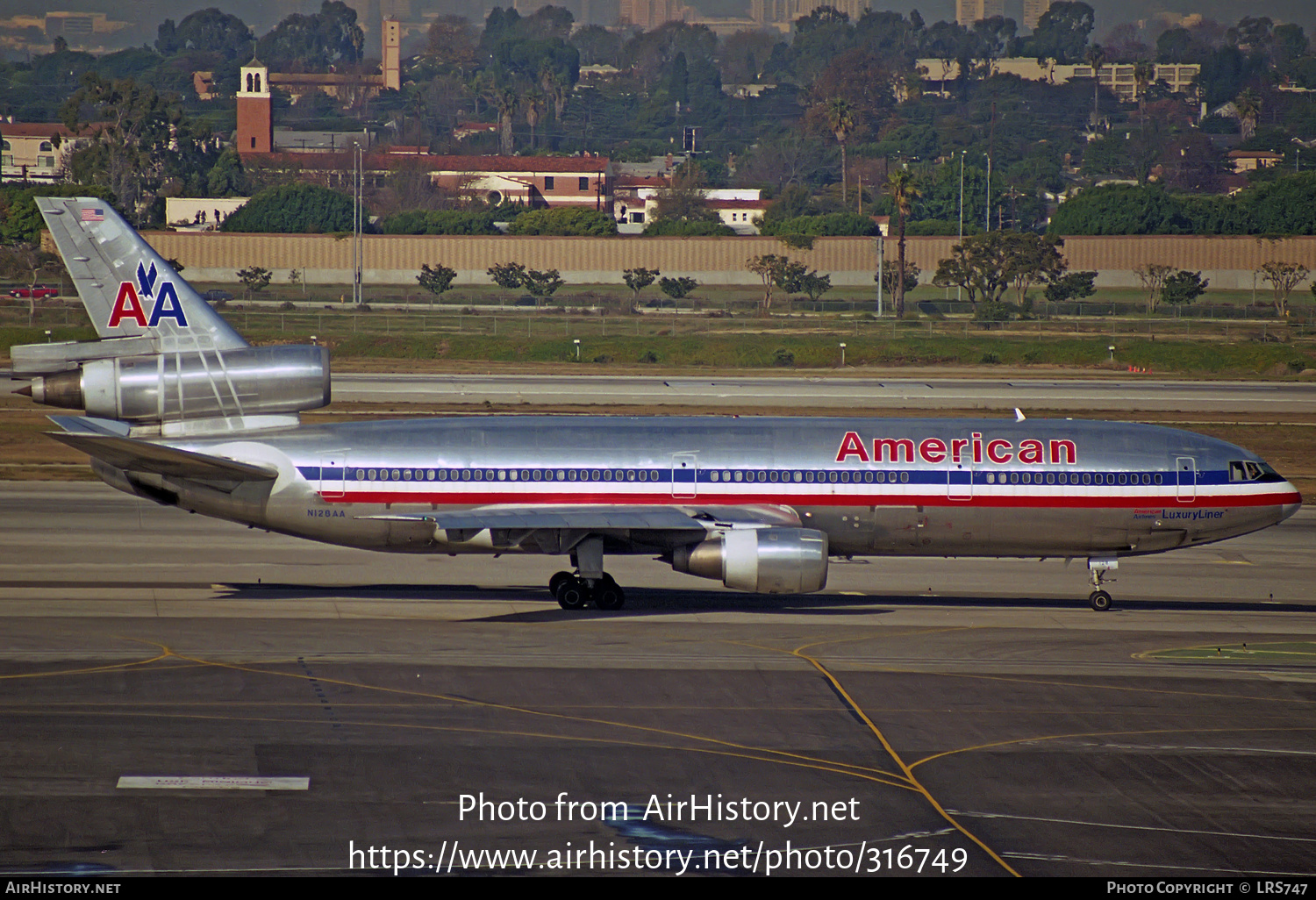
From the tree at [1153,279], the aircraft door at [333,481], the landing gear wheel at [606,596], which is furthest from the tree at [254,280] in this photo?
the landing gear wheel at [606,596]

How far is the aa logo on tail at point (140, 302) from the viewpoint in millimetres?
32688

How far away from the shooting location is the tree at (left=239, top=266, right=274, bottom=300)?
133 meters

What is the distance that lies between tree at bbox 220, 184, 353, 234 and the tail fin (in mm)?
141445

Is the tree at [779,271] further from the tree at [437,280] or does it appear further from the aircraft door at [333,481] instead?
the aircraft door at [333,481]

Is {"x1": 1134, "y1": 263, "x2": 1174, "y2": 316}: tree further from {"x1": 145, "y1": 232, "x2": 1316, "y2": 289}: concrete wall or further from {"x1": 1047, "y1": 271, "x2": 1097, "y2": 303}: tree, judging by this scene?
{"x1": 1047, "y1": 271, "x2": 1097, "y2": 303}: tree

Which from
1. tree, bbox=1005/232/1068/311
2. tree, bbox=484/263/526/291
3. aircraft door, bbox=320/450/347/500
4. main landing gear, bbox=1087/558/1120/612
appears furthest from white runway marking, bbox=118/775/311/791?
tree, bbox=484/263/526/291

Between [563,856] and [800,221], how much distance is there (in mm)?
154903

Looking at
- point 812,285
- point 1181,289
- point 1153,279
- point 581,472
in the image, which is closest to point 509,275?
point 812,285

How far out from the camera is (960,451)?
→ 34469mm

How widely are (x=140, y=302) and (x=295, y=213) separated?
147m

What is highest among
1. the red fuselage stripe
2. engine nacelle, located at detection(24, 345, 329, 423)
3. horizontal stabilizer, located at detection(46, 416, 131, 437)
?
engine nacelle, located at detection(24, 345, 329, 423)

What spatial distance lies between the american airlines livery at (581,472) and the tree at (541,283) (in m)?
101

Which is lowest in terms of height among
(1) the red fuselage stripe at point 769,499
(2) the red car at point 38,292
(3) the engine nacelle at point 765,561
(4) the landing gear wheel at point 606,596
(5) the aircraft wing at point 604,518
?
(4) the landing gear wheel at point 606,596

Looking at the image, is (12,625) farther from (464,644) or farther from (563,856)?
(563,856)
